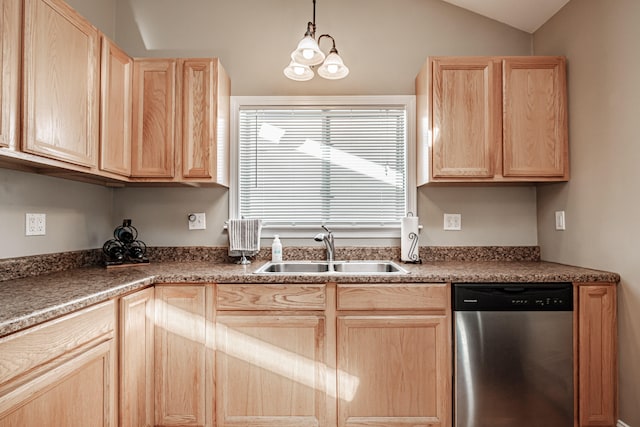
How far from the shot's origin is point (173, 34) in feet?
8.20

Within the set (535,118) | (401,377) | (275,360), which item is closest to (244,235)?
(275,360)

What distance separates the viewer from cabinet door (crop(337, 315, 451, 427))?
1.78 meters

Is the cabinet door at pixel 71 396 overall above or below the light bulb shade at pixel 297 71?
below

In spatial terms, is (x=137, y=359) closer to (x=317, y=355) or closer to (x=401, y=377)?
(x=317, y=355)

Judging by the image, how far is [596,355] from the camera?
5.81ft

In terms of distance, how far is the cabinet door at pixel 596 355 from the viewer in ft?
5.80

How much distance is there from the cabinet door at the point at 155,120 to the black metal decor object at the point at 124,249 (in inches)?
15.9

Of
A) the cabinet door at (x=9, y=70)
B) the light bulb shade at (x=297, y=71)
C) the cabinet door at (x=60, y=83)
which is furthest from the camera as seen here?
the light bulb shade at (x=297, y=71)

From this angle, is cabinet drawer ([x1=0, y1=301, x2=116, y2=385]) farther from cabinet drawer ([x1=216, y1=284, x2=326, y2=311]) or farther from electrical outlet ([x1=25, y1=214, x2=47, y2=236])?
electrical outlet ([x1=25, y1=214, x2=47, y2=236])

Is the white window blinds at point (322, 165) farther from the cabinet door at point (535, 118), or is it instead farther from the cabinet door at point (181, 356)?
the cabinet door at point (181, 356)

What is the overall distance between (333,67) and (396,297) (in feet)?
4.48

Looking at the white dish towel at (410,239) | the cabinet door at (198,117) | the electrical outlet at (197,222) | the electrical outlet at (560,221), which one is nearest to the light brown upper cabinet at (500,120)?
the electrical outlet at (560,221)

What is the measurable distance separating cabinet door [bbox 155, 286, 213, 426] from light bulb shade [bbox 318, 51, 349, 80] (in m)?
1.43

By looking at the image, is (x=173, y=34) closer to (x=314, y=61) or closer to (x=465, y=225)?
(x=314, y=61)
